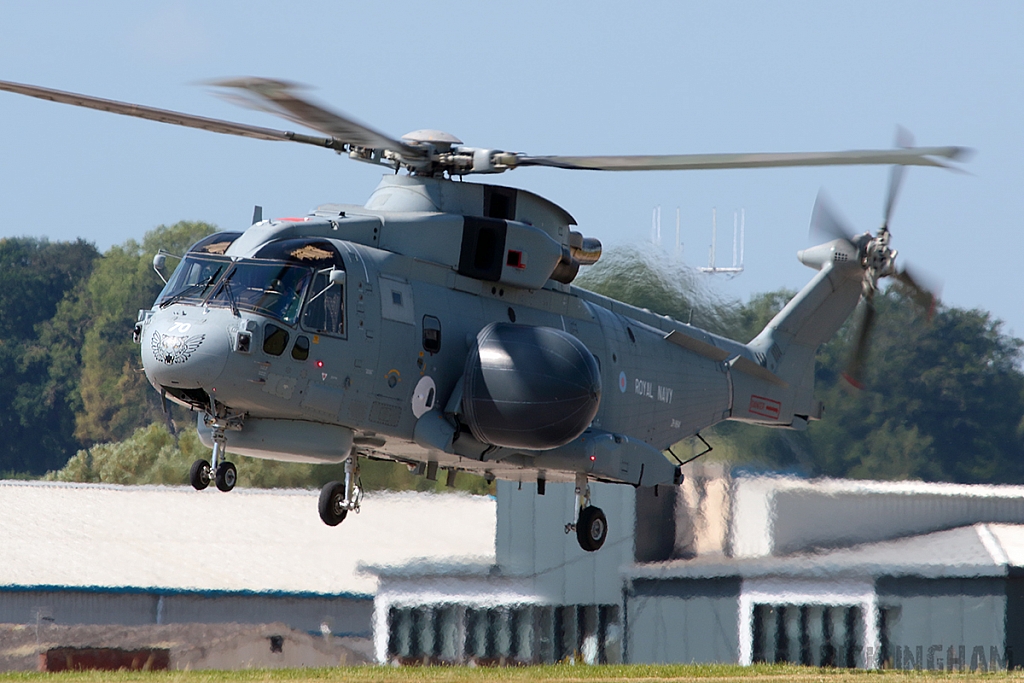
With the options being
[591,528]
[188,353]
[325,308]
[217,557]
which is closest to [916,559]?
[591,528]

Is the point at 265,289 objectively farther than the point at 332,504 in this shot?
No

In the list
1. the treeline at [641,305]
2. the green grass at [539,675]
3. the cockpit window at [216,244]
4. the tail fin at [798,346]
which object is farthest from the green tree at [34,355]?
the cockpit window at [216,244]

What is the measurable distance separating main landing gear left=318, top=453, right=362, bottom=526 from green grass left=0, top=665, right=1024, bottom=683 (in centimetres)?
315

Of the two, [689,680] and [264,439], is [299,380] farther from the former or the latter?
[689,680]

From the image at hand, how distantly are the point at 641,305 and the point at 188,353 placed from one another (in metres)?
19.2

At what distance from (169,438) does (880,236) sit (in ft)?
89.1

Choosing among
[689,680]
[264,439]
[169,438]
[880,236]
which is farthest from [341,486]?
[169,438]

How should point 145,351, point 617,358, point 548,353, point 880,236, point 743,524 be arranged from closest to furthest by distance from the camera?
point 145,351, point 548,353, point 617,358, point 880,236, point 743,524

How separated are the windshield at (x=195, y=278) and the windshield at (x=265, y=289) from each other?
0.57 ft

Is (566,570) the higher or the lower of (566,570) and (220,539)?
the lower

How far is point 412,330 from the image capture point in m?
18.8

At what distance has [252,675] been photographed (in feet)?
76.4

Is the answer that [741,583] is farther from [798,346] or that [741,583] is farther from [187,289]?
[187,289]

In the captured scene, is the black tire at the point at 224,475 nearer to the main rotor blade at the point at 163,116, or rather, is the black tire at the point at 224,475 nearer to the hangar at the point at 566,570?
the main rotor blade at the point at 163,116
